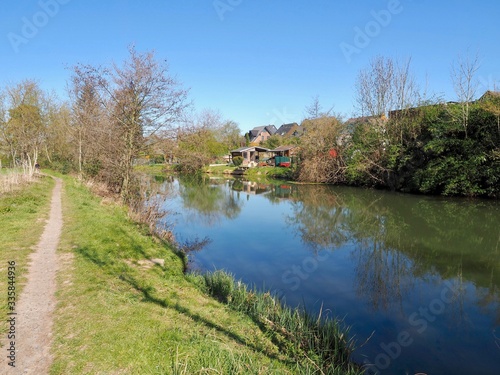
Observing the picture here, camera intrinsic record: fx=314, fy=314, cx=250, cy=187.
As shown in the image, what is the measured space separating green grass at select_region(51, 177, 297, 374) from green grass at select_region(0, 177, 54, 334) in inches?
26.8

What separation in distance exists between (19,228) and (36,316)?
5.33m

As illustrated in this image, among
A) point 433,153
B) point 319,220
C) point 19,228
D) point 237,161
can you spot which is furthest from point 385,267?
point 237,161

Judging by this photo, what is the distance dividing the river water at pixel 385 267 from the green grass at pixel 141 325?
209 centimetres

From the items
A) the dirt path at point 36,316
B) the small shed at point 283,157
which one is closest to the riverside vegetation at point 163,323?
the dirt path at point 36,316

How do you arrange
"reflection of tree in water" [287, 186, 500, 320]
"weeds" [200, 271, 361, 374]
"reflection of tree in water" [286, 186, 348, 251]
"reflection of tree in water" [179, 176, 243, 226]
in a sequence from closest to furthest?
"weeds" [200, 271, 361, 374]
"reflection of tree in water" [287, 186, 500, 320]
"reflection of tree in water" [286, 186, 348, 251]
"reflection of tree in water" [179, 176, 243, 226]

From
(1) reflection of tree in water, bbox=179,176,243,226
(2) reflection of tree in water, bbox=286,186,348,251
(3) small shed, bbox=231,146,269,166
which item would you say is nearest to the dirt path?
(2) reflection of tree in water, bbox=286,186,348,251

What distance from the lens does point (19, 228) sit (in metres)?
8.39

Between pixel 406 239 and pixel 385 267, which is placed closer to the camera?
pixel 385 267

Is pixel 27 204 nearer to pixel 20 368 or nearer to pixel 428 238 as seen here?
pixel 20 368

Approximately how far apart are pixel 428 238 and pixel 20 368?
12735 millimetres

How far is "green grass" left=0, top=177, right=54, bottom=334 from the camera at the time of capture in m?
5.38

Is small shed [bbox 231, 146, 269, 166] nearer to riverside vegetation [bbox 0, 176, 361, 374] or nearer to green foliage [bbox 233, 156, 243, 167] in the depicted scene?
green foliage [bbox 233, 156, 243, 167]

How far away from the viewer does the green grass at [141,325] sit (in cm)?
351

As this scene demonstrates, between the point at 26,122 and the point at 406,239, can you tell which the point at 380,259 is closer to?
the point at 406,239
